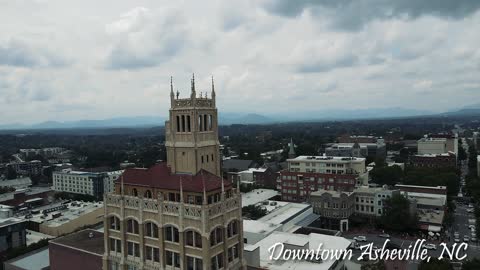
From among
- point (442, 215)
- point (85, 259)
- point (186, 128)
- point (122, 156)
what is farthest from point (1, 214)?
point (122, 156)

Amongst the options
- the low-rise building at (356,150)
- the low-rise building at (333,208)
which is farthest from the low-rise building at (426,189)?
the low-rise building at (356,150)

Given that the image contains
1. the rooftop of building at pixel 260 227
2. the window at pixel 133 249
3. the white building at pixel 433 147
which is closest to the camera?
the window at pixel 133 249

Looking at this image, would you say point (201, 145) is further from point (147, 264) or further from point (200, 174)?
point (147, 264)

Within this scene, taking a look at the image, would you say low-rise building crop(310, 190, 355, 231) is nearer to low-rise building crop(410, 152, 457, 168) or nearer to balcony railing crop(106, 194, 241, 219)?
balcony railing crop(106, 194, 241, 219)

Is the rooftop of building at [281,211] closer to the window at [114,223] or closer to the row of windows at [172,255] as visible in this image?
the row of windows at [172,255]

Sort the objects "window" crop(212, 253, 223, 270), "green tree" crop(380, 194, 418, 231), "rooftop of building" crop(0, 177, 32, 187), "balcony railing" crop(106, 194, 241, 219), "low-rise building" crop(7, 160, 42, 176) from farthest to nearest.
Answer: "low-rise building" crop(7, 160, 42, 176) → "rooftop of building" crop(0, 177, 32, 187) → "green tree" crop(380, 194, 418, 231) → "window" crop(212, 253, 223, 270) → "balcony railing" crop(106, 194, 241, 219)

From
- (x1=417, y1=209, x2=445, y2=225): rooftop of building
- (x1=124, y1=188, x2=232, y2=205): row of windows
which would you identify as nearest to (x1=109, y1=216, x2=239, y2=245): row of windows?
(x1=124, y1=188, x2=232, y2=205): row of windows

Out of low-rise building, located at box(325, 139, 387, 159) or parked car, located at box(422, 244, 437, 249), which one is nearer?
parked car, located at box(422, 244, 437, 249)
